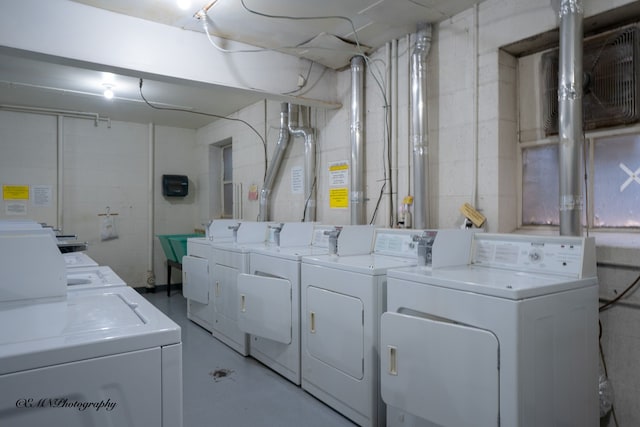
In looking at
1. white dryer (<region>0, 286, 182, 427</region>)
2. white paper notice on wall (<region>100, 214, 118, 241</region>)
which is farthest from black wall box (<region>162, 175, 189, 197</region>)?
white dryer (<region>0, 286, 182, 427</region>)

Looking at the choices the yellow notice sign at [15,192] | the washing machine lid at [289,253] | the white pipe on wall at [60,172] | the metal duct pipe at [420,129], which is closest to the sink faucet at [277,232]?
the washing machine lid at [289,253]

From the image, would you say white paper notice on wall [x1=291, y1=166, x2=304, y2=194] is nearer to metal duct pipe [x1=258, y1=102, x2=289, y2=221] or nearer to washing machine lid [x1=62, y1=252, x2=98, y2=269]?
metal duct pipe [x1=258, y1=102, x2=289, y2=221]

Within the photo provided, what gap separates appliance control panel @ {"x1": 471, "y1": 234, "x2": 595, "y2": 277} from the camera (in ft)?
5.72

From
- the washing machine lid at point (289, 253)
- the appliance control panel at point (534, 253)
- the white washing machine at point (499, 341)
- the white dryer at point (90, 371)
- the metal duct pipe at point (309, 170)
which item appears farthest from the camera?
the metal duct pipe at point (309, 170)

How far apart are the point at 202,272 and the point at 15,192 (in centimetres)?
291

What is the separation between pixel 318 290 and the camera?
2.34 meters

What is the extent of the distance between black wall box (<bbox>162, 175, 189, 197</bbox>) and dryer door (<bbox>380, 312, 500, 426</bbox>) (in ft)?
15.7

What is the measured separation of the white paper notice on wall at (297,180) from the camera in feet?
13.0

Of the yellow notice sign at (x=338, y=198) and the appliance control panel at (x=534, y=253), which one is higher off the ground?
the yellow notice sign at (x=338, y=198)

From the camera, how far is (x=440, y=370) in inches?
62.7

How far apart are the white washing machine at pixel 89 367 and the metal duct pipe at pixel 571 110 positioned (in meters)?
1.89

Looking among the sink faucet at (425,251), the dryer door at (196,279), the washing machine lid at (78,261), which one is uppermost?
the sink faucet at (425,251)

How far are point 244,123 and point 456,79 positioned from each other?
9.67 ft

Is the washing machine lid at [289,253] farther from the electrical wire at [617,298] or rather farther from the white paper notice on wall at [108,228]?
the white paper notice on wall at [108,228]
